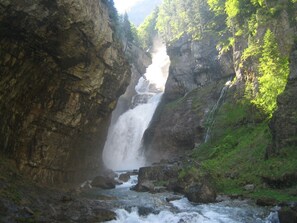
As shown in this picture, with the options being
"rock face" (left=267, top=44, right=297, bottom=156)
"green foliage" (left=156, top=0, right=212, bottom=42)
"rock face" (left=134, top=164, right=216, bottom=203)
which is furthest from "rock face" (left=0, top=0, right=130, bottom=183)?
"green foliage" (left=156, top=0, right=212, bottom=42)

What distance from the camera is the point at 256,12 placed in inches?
1646

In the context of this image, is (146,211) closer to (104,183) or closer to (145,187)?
(145,187)

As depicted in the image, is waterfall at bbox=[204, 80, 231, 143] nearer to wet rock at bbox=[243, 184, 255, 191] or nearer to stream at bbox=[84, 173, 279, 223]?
wet rock at bbox=[243, 184, 255, 191]

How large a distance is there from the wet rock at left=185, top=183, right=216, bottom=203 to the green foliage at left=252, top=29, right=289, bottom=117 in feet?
47.4

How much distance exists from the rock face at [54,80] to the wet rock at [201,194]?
13695 millimetres

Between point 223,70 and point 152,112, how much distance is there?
45.7 feet

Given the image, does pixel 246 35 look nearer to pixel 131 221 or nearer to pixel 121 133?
pixel 121 133

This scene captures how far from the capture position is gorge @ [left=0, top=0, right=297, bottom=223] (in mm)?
20000

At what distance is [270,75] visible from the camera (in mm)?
34406

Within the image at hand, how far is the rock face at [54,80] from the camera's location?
22781mm

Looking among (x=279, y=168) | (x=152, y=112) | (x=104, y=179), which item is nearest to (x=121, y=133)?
(x=152, y=112)

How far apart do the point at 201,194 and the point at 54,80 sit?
14.9 metres

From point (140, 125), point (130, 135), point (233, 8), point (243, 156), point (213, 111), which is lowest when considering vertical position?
point (243, 156)

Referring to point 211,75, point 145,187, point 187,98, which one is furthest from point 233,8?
point 145,187
